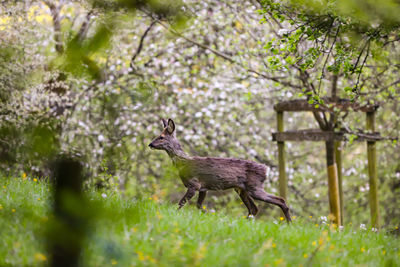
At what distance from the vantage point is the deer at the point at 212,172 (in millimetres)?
6582

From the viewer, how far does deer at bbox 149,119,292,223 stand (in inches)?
259

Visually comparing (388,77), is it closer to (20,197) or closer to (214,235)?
(214,235)

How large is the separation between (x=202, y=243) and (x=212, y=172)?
2039 mm

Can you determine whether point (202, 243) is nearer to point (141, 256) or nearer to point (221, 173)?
point (141, 256)

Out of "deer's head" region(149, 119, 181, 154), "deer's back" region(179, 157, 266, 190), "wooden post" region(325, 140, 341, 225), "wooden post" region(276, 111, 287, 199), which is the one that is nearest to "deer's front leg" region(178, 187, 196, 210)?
"deer's back" region(179, 157, 266, 190)

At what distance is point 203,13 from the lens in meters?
13.3

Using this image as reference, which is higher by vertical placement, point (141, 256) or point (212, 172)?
point (212, 172)

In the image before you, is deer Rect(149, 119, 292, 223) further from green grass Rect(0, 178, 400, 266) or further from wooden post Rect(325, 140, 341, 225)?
wooden post Rect(325, 140, 341, 225)

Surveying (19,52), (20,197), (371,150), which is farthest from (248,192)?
(19,52)

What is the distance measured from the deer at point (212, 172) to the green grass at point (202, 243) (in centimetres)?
51

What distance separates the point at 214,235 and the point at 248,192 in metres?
1.73

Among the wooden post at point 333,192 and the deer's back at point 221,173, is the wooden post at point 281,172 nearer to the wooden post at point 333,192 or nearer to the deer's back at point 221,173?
the wooden post at point 333,192

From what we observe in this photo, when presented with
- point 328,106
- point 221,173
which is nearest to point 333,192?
point 328,106

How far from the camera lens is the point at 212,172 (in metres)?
6.60
